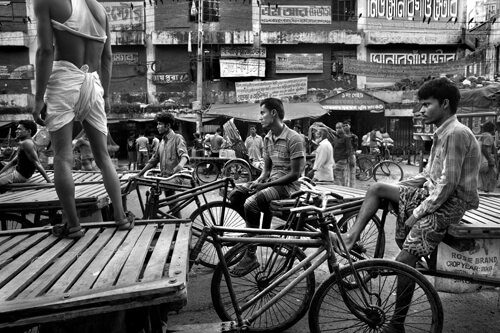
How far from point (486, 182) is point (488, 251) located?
6.33 metres

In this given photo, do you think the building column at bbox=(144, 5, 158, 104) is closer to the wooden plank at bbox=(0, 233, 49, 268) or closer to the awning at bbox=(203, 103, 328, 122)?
the awning at bbox=(203, 103, 328, 122)

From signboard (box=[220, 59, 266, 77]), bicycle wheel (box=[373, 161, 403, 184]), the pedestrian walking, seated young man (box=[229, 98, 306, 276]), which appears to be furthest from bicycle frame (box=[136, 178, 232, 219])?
signboard (box=[220, 59, 266, 77])

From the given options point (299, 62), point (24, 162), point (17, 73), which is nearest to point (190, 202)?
point (24, 162)

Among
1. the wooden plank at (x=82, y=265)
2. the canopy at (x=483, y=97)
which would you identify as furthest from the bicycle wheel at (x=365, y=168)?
the wooden plank at (x=82, y=265)

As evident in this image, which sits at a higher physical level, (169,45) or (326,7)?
(326,7)

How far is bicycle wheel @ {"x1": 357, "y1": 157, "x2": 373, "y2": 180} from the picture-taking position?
12.9 meters

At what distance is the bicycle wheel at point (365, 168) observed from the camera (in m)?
12.9

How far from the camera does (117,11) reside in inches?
939

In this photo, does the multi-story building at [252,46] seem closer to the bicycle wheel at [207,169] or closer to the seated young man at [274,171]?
the bicycle wheel at [207,169]

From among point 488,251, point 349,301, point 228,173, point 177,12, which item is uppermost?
point 177,12

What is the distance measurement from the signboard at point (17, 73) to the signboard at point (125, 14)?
5.43m

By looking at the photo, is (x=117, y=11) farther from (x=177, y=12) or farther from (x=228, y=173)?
(x=228, y=173)

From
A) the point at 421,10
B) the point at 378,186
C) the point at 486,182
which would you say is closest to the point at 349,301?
the point at 378,186

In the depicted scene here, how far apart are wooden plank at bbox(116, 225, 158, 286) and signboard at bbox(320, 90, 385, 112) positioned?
741 inches
